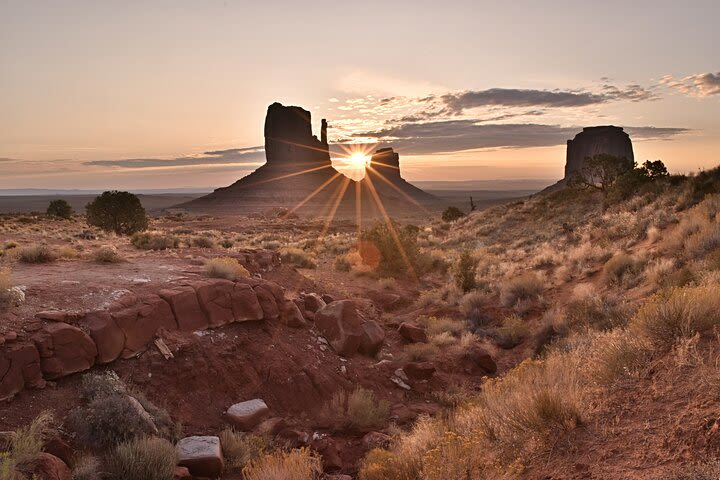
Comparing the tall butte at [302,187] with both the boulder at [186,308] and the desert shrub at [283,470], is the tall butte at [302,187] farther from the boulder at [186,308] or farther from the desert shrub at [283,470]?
the desert shrub at [283,470]

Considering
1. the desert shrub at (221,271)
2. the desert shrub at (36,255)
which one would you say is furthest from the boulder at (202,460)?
the desert shrub at (36,255)

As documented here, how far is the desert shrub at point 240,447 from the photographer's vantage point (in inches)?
266

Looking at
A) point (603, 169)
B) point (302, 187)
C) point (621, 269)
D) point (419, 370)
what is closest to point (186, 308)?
point (419, 370)

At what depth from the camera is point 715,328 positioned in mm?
5586

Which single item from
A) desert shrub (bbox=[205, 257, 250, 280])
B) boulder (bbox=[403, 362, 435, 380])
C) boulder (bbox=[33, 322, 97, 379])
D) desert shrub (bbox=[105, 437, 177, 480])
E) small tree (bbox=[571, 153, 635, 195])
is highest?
small tree (bbox=[571, 153, 635, 195])

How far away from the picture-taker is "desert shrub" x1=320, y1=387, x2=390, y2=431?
27.9 feet

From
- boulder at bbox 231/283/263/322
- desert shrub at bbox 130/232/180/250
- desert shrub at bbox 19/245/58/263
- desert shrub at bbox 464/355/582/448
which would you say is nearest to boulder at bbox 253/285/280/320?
boulder at bbox 231/283/263/322

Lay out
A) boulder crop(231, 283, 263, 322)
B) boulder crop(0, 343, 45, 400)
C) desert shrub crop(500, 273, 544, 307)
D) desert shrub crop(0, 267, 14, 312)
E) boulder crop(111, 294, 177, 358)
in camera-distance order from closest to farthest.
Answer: boulder crop(0, 343, 45, 400)
desert shrub crop(0, 267, 14, 312)
boulder crop(111, 294, 177, 358)
boulder crop(231, 283, 263, 322)
desert shrub crop(500, 273, 544, 307)

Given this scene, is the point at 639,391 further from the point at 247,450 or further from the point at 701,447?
the point at 247,450

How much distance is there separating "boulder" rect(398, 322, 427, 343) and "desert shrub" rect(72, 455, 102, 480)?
28.2 feet

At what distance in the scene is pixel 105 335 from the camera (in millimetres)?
7902

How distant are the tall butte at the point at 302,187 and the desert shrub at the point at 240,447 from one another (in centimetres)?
8198

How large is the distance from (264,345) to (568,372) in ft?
20.7

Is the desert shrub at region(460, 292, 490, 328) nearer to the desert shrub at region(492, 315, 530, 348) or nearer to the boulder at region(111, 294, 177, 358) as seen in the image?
the desert shrub at region(492, 315, 530, 348)
